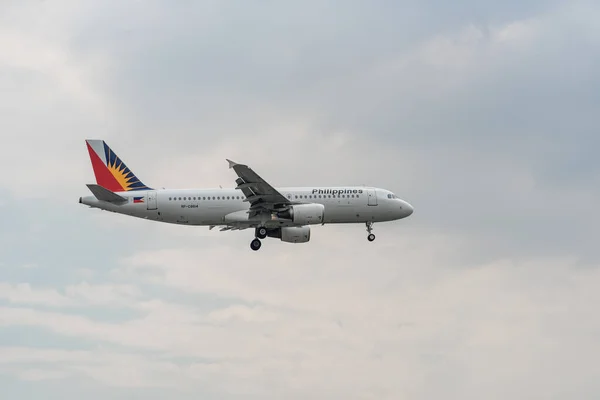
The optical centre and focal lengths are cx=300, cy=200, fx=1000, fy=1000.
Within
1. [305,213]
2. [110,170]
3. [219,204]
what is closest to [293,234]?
[305,213]

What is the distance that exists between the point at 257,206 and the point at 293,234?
16.3ft

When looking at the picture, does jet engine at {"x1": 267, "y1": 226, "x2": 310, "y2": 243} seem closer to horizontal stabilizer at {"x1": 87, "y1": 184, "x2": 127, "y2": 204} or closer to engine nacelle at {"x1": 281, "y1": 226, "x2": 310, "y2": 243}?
engine nacelle at {"x1": 281, "y1": 226, "x2": 310, "y2": 243}

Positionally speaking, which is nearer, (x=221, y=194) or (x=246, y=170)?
(x=246, y=170)

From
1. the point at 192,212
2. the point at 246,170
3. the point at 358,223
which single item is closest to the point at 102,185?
the point at 192,212

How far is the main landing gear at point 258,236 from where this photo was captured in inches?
3386

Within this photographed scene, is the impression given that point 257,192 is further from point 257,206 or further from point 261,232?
point 261,232

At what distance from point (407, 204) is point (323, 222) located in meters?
8.96

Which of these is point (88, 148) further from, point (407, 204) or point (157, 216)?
point (407, 204)

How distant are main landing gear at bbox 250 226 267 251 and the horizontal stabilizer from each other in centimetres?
1159

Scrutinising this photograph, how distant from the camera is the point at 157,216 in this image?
8638cm

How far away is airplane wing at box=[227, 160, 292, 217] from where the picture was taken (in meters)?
80.8

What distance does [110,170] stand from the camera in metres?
89.6

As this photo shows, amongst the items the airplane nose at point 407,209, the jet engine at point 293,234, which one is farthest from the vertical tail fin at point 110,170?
the airplane nose at point 407,209

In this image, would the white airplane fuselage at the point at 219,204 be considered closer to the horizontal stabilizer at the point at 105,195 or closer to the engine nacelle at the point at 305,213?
the horizontal stabilizer at the point at 105,195
